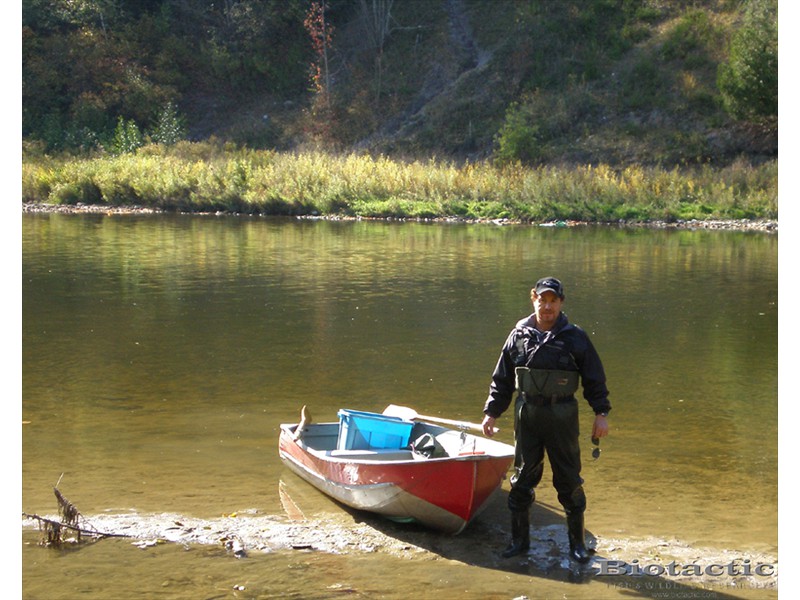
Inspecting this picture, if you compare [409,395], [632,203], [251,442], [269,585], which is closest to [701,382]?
[409,395]

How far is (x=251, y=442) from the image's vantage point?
429 inches

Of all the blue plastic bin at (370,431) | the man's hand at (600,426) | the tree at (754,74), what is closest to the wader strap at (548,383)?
the man's hand at (600,426)

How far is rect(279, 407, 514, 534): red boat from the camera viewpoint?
8.01 meters

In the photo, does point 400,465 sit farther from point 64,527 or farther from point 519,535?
point 64,527

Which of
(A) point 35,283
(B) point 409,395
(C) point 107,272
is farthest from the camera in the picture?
(C) point 107,272

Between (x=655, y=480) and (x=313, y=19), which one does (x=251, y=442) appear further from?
(x=313, y=19)

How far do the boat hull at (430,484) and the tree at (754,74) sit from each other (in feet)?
106

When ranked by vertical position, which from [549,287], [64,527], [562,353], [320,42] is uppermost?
[320,42]

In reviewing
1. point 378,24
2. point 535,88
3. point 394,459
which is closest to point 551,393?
point 394,459

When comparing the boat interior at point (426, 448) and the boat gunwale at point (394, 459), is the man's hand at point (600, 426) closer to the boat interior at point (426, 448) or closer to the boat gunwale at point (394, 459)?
the boat gunwale at point (394, 459)

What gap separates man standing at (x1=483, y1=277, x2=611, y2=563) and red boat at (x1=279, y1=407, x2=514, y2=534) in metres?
0.36

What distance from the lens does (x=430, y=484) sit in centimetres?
805

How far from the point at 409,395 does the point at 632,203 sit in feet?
79.8

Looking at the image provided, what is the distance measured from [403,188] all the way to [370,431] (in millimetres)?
29750
